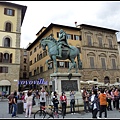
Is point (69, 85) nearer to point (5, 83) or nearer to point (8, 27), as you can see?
point (5, 83)

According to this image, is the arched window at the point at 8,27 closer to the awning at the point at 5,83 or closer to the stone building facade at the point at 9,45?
the stone building facade at the point at 9,45

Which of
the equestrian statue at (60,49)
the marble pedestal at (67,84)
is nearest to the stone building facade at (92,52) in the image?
the equestrian statue at (60,49)

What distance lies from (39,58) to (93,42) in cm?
1397

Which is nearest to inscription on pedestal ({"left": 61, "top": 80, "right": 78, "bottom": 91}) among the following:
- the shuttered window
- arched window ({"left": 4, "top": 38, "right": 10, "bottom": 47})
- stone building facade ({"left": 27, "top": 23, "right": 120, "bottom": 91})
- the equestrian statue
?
the equestrian statue

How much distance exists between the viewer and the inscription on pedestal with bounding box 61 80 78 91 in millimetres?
11177

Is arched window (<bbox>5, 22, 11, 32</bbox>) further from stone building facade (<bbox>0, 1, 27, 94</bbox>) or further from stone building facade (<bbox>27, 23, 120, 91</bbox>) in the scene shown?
stone building facade (<bbox>27, 23, 120, 91</bbox>)

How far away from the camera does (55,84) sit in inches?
438

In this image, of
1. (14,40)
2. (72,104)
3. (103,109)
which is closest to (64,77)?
(72,104)

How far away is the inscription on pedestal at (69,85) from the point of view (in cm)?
1118

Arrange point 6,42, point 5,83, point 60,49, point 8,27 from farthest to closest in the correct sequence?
point 8,27, point 6,42, point 5,83, point 60,49

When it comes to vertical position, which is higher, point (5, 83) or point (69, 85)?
point (69, 85)

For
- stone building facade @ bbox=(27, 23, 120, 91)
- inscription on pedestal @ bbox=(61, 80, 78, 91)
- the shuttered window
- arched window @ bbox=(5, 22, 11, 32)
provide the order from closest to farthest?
inscription on pedestal @ bbox=(61, 80, 78, 91), arched window @ bbox=(5, 22, 11, 32), the shuttered window, stone building facade @ bbox=(27, 23, 120, 91)

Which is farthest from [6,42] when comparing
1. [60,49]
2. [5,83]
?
[60,49]

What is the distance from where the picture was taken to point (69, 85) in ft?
37.5
